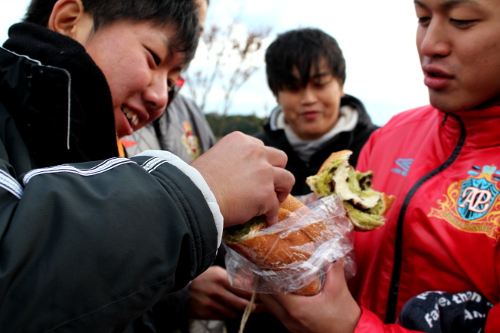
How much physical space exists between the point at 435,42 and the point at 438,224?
77cm

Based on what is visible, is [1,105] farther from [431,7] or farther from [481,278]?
[481,278]

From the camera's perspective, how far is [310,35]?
3.57 m

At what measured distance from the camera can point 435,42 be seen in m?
1.53

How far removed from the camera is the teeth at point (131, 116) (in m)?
1.78

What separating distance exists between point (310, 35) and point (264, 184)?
9.09 ft

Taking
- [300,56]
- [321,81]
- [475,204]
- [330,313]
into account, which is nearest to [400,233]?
[475,204]

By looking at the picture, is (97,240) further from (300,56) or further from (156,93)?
(300,56)

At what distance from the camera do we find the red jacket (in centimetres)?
141

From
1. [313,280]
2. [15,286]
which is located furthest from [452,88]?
[15,286]

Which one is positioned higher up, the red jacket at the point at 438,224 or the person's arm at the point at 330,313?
the red jacket at the point at 438,224

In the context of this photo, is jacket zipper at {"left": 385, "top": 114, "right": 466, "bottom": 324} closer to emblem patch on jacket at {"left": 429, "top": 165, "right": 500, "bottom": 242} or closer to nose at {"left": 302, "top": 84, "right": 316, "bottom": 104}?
emblem patch on jacket at {"left": 429, "top": 165, "right": 500, "bottom": 242}

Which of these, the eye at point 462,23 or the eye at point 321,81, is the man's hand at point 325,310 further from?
the eye at point 321,81

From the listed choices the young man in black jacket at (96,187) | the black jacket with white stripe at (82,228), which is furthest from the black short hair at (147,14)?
the black jacket with white stripe at (82,228)

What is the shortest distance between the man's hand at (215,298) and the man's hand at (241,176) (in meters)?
1.12
